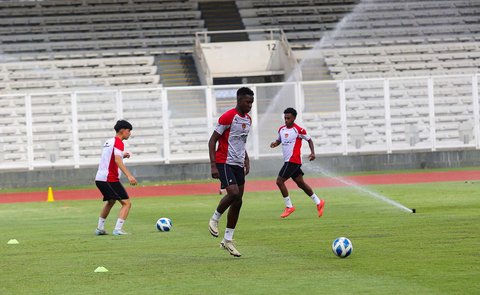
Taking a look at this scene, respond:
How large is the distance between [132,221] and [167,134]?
574 inches

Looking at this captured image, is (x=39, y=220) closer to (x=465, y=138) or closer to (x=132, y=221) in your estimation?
(x=132, y=221)

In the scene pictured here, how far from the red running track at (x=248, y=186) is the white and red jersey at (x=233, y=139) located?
581 inches

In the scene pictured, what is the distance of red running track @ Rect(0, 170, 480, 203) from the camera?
3023cm

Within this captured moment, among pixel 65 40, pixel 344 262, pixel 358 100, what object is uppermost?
pixel 65 40

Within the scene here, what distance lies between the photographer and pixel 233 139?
48.2 ft

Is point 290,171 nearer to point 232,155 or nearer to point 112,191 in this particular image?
point 112,191

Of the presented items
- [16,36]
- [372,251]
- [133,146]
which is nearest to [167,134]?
[133,146]

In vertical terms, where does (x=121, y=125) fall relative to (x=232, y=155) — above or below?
above

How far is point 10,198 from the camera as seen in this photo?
1214 inches

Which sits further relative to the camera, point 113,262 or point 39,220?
point 39,220

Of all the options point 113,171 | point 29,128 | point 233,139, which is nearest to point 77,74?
point 29,128

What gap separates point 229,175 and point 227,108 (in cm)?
2178

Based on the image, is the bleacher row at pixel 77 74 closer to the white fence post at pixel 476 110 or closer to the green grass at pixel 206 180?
the green grass at pixel 206 180

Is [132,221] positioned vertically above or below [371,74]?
below
